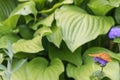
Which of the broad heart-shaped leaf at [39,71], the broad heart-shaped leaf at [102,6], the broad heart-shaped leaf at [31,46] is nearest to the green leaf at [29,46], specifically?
the broad heart-shaped leaf at [31,46]

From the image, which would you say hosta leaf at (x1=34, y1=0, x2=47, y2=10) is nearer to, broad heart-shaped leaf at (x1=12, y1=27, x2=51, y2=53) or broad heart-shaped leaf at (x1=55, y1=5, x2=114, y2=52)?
broad heart-shaped leaf at (x1=55, y1=5, x2=114, y2=52)

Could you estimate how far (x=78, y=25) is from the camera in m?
1.98

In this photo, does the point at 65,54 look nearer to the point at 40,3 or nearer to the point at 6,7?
the point at 40,3

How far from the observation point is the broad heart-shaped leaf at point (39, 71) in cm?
183

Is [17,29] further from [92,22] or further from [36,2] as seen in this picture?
[92,22]

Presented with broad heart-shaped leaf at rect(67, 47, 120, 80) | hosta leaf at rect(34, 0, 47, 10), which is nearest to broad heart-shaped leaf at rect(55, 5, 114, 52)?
broad heart-shaped leaf at rect(67, 47, 120, 80)

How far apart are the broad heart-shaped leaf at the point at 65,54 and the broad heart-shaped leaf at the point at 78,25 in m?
0.16

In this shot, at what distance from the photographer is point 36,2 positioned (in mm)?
2350

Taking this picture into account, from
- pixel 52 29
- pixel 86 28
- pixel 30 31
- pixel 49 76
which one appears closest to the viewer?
pixel 49 76

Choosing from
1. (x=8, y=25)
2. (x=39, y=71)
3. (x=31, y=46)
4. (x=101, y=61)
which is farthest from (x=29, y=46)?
(x=101, y=61)

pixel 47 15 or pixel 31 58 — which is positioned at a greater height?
pixel 47 15

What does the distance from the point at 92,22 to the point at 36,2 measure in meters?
0.56

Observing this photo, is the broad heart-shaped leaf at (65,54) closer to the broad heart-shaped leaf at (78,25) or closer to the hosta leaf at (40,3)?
the broad heart-shaped leaf at (78,25)

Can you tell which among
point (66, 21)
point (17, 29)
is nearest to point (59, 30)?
point (66, 21)
